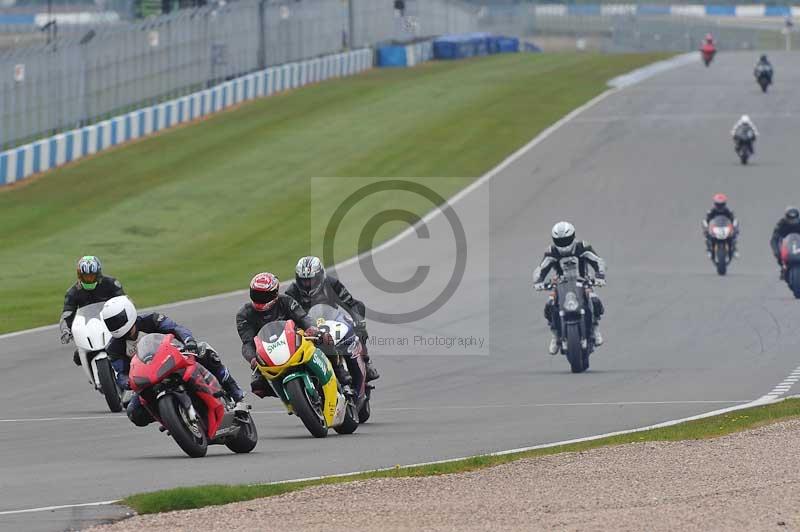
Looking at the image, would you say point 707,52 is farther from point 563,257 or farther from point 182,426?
point 182,426

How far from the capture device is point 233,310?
942 inches

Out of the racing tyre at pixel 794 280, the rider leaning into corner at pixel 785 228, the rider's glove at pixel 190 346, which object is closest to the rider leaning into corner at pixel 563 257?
the racing tyre at pixel 794 280

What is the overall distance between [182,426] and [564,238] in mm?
8110

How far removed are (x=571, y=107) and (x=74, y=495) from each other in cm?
4339

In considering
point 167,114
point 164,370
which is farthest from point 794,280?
point 167,114

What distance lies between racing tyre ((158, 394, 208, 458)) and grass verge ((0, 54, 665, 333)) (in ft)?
36.3

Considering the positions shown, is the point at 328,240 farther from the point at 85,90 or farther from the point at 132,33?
the point at 132,33

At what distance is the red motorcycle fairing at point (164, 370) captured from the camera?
38.4 feet

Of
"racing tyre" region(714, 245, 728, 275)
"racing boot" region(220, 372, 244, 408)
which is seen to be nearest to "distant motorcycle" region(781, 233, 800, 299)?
"racing tyre" region(714, 245, 728, 275)

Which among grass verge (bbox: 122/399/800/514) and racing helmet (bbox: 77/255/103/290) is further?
racing helmet (bbox: 77/255/103/290)

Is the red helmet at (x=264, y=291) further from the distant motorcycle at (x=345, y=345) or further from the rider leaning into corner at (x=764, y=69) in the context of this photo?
the rider leaning into corner at (x=764, y=69)

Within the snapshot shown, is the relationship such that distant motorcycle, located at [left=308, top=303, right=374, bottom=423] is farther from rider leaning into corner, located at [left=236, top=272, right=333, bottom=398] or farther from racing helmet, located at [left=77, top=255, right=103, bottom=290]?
racing helmet, located at [left=77, top=255, right=103, bottom=290]

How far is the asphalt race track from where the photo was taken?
12453mm

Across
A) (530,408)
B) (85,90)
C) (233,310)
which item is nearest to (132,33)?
(85,90)
